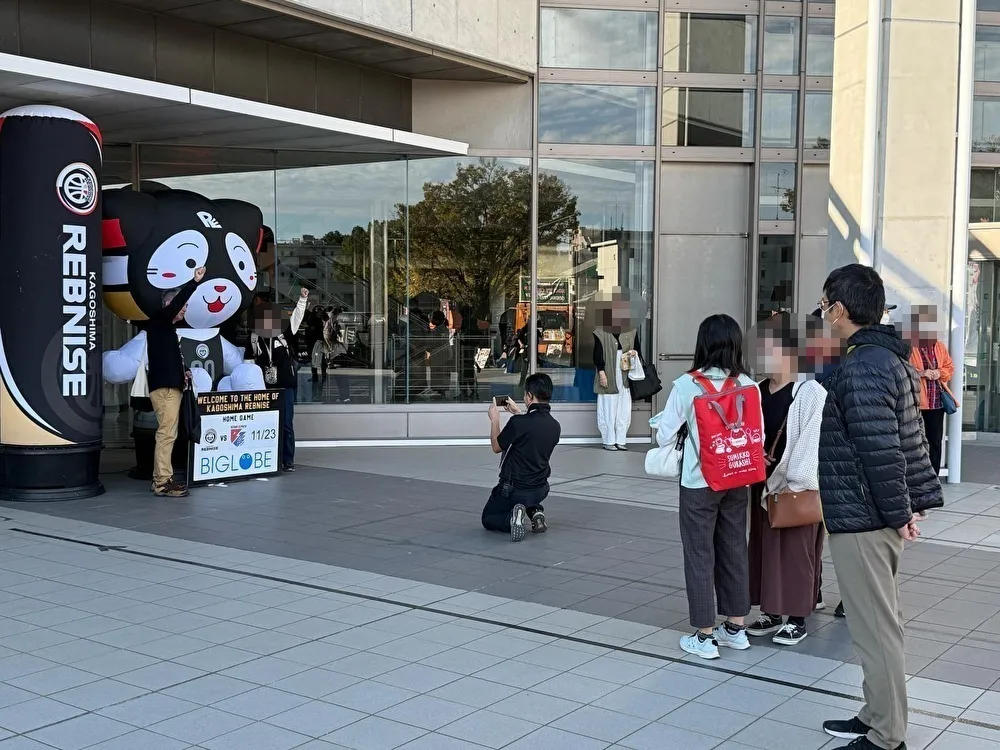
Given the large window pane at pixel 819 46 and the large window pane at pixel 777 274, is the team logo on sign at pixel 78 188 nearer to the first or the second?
the large window pane at pixel 777 274

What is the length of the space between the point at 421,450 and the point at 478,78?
16.2 ft

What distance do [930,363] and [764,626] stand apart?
500 centimetres

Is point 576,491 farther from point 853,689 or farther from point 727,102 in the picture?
point 727,102

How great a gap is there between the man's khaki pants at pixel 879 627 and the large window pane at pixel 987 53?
42.9ft

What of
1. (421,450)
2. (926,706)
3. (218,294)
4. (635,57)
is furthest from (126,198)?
(926,706)

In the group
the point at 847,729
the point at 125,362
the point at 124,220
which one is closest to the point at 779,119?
the point at 124,220

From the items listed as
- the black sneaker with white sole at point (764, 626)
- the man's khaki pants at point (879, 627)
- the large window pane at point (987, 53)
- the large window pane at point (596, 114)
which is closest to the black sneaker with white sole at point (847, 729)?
the man's khaki pants at point (879, 627)

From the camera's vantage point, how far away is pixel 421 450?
13.7m

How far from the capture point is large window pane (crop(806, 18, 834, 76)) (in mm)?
14680

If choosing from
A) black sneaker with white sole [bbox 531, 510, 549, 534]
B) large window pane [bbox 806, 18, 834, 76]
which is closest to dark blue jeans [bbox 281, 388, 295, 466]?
black sneaker with white sole [bbox 531, 510, 549, 534]

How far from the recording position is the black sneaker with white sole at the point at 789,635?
5.70 meters

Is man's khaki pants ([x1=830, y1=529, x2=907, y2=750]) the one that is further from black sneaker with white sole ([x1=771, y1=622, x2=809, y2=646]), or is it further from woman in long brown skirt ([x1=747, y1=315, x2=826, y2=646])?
black sneaker with white sole ([x1=771, y1=622, x2=809, y2=646])

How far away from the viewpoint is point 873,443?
410cm

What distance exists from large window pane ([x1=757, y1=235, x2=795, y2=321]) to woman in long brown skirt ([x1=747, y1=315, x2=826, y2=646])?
9.15 m
